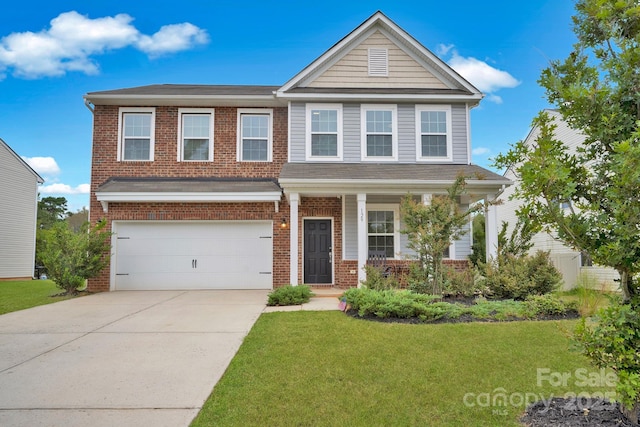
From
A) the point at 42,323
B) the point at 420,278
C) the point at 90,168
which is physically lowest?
the point at 42,323

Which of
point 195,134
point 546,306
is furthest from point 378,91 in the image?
point 546,306

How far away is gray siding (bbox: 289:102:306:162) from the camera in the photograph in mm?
11883

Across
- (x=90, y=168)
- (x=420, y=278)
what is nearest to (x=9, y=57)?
(x=90, y=168)

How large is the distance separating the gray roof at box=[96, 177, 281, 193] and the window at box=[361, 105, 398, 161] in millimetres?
3101

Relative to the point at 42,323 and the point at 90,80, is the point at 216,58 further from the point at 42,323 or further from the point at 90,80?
the point at 42,323

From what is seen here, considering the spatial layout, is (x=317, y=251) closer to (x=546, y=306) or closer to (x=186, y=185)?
(x=186, y=185)

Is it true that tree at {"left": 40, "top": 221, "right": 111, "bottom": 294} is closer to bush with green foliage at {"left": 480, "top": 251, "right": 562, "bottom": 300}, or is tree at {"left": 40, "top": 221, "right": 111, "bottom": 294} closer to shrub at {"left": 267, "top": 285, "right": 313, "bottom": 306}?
shrub at {"left": 267, "top": 285, "right": 313, "bottom": 306}

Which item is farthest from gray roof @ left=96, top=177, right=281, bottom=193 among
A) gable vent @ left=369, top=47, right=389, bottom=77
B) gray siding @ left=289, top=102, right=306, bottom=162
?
gable vent @ left=369, top=47, right=389, bottom=77

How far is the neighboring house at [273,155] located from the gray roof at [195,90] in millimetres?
124

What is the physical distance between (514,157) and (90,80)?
59.3 ft

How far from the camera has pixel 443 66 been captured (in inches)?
478

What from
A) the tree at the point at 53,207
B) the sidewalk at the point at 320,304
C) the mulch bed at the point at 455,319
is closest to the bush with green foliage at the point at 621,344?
the mulch bed at the point at 455,319

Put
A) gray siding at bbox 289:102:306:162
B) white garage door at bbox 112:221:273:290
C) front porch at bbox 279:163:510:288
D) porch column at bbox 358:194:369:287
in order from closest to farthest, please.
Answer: porch column at bbox 358:194:369:287
front porch at bbox 279:163:510:288
gray siding at bbox 289:102:306:162
white garage door at bbox 112:221:273:290

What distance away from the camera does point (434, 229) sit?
8.16 m
